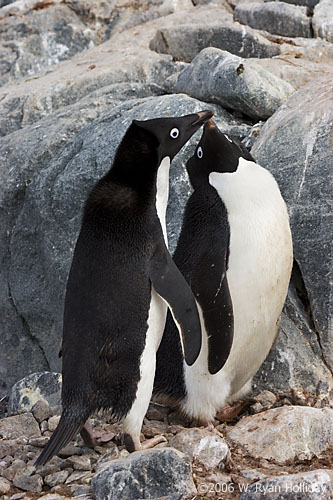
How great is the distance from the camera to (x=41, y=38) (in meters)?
10.5

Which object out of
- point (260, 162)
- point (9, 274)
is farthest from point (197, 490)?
point (9, 274)

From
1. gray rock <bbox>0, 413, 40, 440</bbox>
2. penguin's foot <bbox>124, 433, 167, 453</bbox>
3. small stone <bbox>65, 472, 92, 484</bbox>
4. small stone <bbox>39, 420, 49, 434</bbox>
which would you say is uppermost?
small stone <bbox>65, 472, 92, 484</bbox>

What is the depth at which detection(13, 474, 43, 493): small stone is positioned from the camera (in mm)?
3014

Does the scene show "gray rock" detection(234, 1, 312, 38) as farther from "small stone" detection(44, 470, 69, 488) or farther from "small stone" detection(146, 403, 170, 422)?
"small stone" detection(44, 470, 69, 488)

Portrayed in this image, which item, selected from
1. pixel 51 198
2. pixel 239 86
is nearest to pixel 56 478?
pixel 51 198

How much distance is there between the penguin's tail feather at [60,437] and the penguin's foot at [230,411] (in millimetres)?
949

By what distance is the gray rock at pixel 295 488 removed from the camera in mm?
2385

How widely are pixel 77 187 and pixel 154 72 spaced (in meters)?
3.04

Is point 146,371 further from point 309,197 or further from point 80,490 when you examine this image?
point 309,197

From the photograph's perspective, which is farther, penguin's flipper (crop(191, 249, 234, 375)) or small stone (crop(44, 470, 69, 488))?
penguin's flipper (crop(191, 249, 234, 375))

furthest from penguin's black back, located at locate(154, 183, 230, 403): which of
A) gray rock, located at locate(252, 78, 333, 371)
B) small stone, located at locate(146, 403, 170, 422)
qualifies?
gray rock, located at locate(252, 78, 333, 371)

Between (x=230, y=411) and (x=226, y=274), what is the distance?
0.74m

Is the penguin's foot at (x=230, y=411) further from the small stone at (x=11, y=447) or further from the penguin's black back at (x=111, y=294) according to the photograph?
the small stone at (x=11, y=447)

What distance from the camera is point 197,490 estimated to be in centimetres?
277
